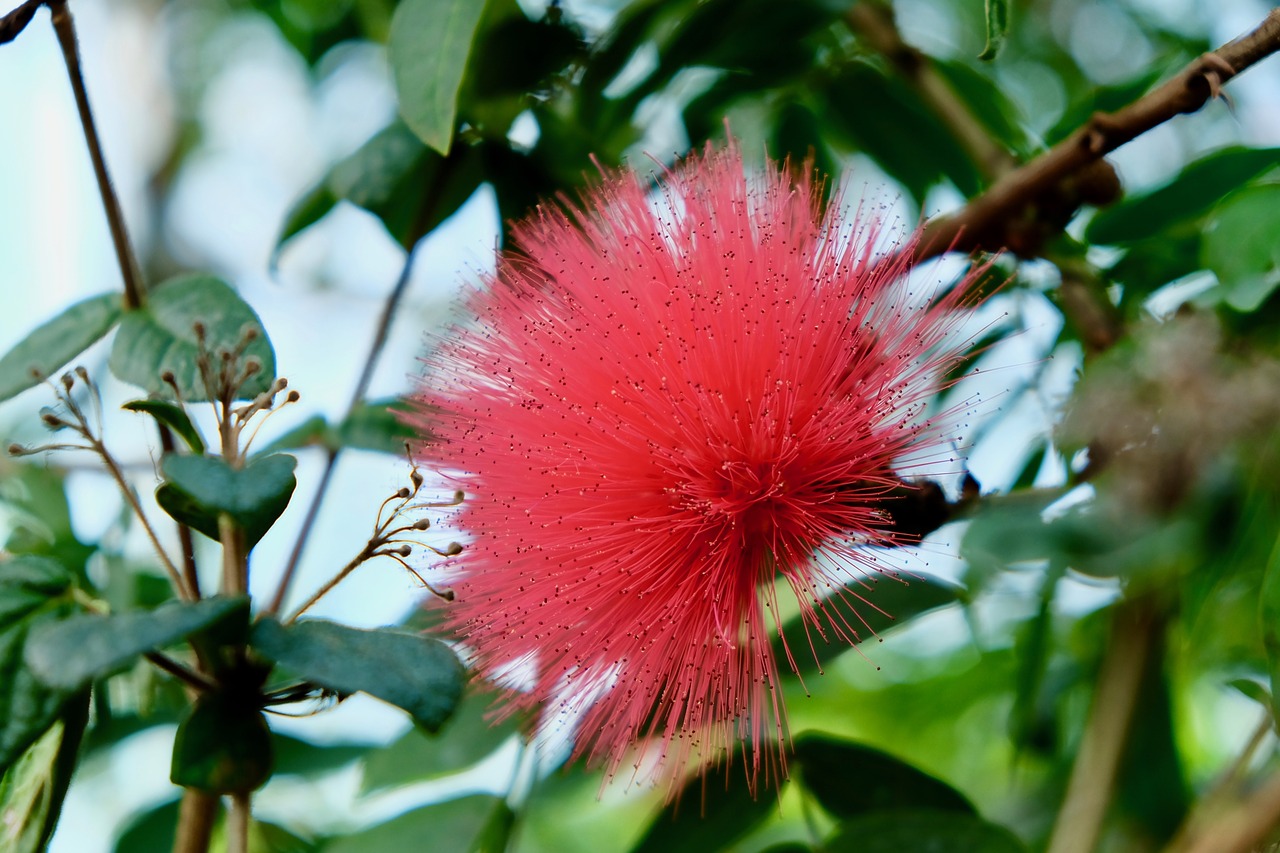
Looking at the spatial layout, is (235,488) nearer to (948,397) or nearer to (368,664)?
(368,664)

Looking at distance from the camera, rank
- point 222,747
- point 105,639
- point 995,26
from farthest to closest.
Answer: point 995,26 < point 222,747 < point 105,639

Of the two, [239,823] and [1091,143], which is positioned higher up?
[1091,143]

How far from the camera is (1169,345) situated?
1.22 metres

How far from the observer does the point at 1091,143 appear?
3.60ft

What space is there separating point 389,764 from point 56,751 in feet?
1.84

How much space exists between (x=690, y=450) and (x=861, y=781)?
484mm

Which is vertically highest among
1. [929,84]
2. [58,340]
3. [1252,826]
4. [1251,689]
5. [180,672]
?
[929,84]

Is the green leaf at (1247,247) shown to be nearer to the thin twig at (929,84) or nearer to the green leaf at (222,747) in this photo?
the thin twig at (929,84)

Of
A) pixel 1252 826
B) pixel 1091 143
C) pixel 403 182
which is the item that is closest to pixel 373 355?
pixel 403 182

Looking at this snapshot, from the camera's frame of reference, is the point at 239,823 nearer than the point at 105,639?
No

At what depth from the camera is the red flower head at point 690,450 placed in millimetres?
1020

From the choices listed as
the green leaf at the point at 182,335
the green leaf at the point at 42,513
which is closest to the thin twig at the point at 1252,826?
the green leaf at the point at 182,335

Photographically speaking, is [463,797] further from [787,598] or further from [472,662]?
[787,598]

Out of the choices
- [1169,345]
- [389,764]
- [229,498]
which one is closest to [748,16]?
[1169,345]
